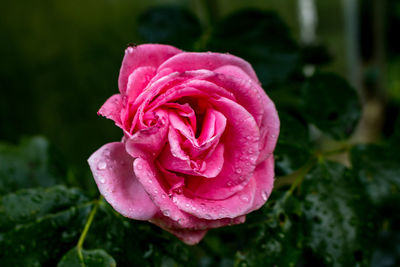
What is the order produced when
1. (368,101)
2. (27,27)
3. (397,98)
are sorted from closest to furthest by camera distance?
1. (27,27)
2. (397,98)
3. (368,101)

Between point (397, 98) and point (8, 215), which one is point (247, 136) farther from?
point (397, 98)

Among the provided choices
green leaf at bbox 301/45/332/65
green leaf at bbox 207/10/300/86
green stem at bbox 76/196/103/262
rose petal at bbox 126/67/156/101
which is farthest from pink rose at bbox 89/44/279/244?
green leaf at bbox 301/45/332/65

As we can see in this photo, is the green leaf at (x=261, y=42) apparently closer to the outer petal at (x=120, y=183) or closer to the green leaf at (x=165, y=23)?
the green leaf at (x=165, y=23)

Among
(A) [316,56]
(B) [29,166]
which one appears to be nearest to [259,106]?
(B) [29,166]

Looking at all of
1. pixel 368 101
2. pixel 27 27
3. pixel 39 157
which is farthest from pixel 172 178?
pixel 368 101

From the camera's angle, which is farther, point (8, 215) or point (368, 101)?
point (368, 101)

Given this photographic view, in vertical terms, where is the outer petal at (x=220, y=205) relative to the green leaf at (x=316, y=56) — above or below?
above

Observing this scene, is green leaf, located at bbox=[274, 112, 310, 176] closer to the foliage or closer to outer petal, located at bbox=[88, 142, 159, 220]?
the foliage

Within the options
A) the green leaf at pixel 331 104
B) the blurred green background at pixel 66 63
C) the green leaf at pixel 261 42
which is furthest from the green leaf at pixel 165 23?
the blurred green background at pixel 66 63
